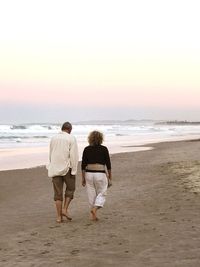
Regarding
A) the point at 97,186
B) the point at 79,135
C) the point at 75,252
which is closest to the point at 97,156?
the point at 97,186

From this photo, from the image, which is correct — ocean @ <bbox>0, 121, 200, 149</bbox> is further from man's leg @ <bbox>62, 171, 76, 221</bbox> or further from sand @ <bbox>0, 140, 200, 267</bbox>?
man's leg @ <bbox>62, 171, 76, 221</bbox>

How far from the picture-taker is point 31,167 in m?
19.6

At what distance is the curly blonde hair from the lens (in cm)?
837

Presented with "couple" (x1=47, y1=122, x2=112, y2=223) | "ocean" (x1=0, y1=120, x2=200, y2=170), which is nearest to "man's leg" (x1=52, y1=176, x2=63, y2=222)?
"couple" (x1=47, y1=122, x2=112, y2=223)

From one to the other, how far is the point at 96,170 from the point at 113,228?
109 cm

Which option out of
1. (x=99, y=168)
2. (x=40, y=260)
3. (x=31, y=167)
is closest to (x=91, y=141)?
(x=99, y=168)

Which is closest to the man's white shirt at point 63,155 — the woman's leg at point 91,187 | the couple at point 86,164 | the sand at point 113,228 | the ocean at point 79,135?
the couple at point 86,164

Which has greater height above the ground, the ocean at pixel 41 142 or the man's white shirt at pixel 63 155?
the man's white shirt at pixel 63 155

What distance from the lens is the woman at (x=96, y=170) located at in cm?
830

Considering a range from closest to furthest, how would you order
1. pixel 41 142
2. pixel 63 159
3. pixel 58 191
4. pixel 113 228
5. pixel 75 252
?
pixel 75 252 → pixel 113 228 → pixel 63 159 → pixel 58 191 → pixel 41 142

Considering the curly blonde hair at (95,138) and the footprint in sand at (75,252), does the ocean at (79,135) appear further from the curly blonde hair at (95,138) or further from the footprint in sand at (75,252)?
the footprint in sand at (75,252)

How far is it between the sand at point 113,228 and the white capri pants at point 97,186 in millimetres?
369

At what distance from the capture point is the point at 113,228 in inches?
305

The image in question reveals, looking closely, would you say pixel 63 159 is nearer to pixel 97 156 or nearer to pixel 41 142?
pixel 97 156
